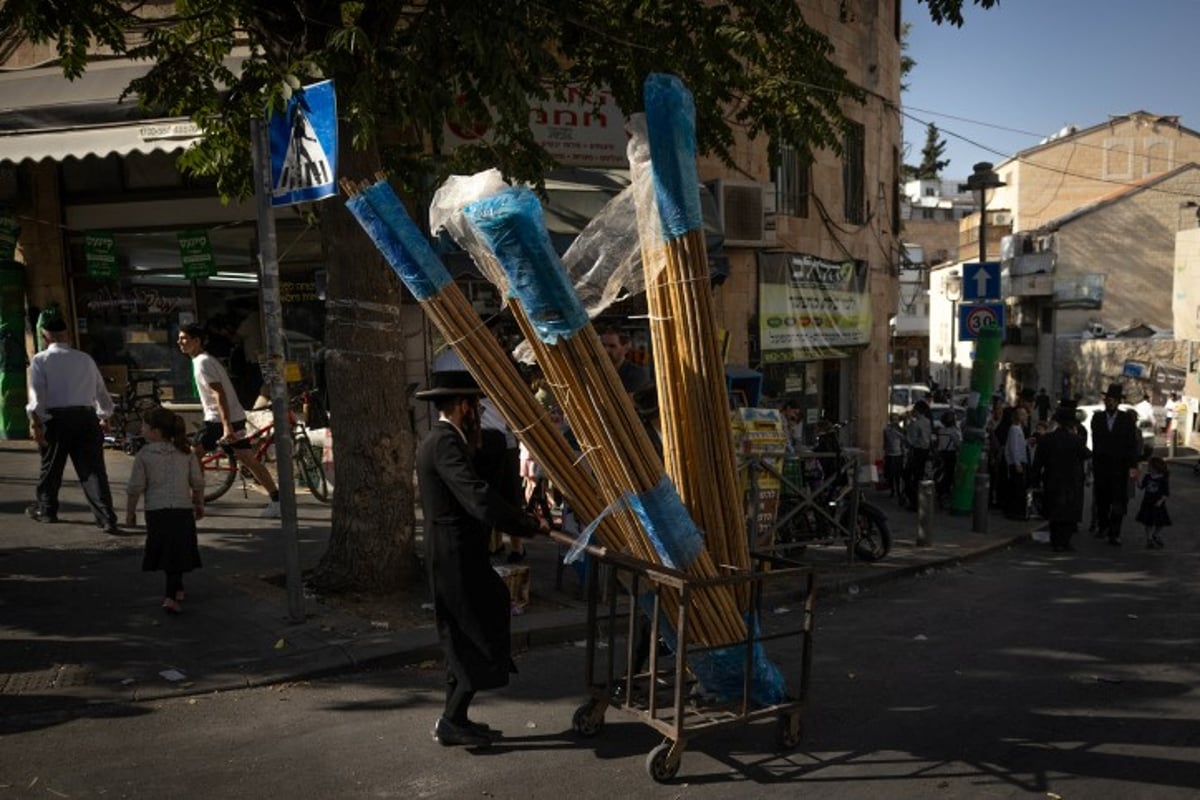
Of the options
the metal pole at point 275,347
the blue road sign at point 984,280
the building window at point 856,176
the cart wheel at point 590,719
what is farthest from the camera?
the building window at point 856,176

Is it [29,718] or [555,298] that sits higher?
[555,298]

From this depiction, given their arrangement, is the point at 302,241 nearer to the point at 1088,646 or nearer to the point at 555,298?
the point at 555,298

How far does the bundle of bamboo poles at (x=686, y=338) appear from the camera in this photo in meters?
3.95

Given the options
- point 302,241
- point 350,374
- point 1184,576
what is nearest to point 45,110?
point 302,241

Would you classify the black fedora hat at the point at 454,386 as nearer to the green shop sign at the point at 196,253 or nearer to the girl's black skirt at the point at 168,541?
the girl's black skirt at the point at 168,541

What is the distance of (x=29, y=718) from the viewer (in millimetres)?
4879

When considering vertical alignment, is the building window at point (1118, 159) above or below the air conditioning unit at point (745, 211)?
above

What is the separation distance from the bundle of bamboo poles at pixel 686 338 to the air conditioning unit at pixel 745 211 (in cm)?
858

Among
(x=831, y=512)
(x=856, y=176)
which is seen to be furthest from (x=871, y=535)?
(x=856, y=176)

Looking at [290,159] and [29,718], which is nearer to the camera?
[29,718]

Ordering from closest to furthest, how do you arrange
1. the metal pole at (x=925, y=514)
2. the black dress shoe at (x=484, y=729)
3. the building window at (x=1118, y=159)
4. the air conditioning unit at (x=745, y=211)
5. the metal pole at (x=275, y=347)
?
the black dress shoe at (x=484, y=729)
the metal pole at (x=275, y=347)
the metal pole at (x=925, y=514)
the air conditioning unit at (x=745, y=211)
the building window at (x=1118, y=159)

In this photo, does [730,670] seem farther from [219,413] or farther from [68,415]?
[68,415]

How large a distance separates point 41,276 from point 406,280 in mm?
9961

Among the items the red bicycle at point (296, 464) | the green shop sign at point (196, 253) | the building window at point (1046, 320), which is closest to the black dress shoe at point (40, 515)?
the red bicycle at point (296, 464)
